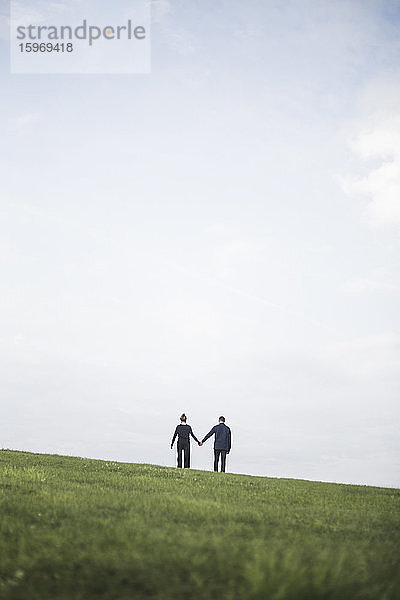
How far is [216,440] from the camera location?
30438 millimetres

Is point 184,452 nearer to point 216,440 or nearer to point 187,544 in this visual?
point 216,440

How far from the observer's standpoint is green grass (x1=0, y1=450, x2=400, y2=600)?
714 cm

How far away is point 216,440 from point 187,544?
22.0 metres

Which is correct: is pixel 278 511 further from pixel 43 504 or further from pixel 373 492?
pixel 373 492

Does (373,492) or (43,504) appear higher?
(43,504)

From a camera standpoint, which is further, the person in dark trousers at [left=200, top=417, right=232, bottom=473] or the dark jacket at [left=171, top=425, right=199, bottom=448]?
the dark jacket at [left=171, top=425, right=199, bottom=448]

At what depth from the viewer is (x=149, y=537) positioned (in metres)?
9.31

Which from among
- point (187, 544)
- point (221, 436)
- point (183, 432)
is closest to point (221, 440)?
point (221, 436)

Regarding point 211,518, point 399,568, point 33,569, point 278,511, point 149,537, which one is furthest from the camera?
point 278,511

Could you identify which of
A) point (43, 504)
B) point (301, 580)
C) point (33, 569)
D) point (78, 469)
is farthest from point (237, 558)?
point (78, 469)

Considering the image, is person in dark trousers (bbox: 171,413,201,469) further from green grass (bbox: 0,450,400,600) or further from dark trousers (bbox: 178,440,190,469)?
green grass (bbox: 0,450,400,600)

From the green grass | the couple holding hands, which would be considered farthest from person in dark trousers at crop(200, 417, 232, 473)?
the green grass

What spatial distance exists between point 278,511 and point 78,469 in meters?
10.1

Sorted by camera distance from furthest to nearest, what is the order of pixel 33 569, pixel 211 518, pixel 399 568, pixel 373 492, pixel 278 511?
pixel 373 492 < pixel 278 511 < pixel 211 518 < pixel 399 568 < pixel 33 569
